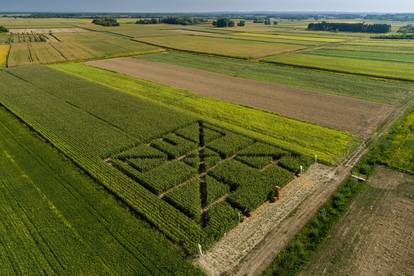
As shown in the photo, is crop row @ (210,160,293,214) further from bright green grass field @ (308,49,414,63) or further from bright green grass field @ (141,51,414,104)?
bright green grass field @ (308,49,414,63)

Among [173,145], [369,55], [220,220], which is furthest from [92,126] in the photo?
[369,55]

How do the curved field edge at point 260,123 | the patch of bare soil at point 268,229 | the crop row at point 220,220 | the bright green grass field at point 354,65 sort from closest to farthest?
the patch of bare soil at point 268,229 < the crop row at point 220,220 < the curved field edge at point 260,123 < the bright green grass field at point 354,65

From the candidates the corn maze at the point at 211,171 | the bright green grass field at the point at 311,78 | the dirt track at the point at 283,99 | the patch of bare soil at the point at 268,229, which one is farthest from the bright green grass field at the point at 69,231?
the bright green grass field at the point at 311,78

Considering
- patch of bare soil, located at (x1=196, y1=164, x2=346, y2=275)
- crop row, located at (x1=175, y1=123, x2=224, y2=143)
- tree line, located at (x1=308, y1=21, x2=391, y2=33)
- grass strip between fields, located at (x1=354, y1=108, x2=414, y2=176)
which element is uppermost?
tree line, located at (x1=308, y1=21, x2=391, y2=33)

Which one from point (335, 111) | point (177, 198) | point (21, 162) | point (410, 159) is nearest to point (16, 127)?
point (21, 162)

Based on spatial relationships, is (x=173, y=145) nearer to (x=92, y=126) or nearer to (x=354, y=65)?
(x=92, y=126)

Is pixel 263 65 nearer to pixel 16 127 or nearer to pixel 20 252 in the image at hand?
pixel 16 127

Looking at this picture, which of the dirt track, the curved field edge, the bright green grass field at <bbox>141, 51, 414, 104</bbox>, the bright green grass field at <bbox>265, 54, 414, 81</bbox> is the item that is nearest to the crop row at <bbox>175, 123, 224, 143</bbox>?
the curved field edge

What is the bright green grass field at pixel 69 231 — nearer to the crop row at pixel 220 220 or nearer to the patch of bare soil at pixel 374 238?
the crop row at pixel 220 220
